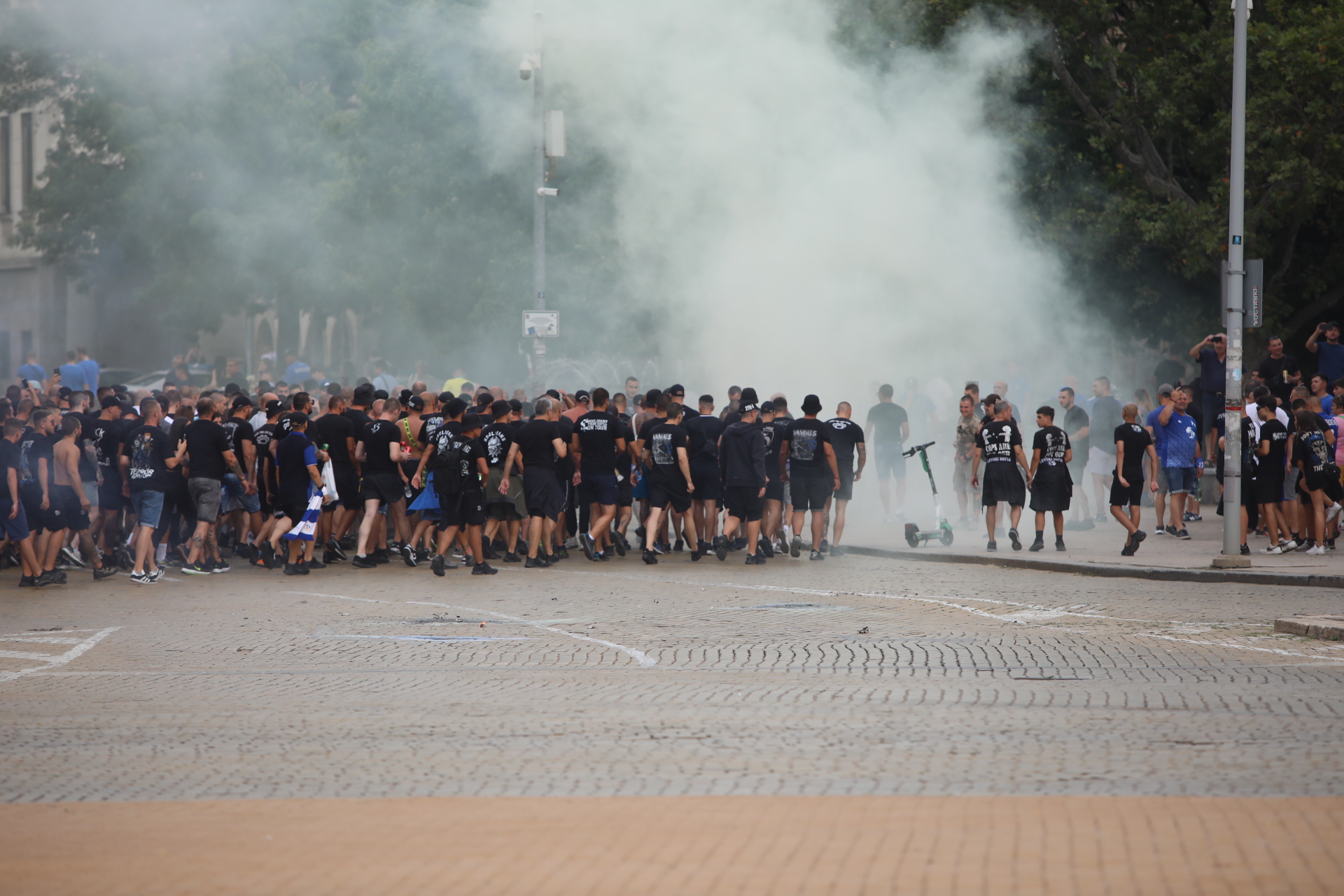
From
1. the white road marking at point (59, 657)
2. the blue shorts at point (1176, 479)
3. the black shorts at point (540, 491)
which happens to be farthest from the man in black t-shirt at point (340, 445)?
the blue shorts at point (1176, 479)

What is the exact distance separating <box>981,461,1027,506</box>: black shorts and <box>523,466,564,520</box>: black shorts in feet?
13.6

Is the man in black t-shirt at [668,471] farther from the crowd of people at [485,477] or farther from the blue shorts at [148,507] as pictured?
the blue shorts at [148,507]

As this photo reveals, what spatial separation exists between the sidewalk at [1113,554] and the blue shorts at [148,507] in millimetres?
6799

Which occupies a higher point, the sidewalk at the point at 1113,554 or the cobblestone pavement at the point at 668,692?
the sidewalk at the point at 1113,554

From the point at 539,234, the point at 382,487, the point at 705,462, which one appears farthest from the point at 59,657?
the point at 539,234

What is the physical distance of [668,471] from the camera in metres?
14.1

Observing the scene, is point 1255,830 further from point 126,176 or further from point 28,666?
point 126,176

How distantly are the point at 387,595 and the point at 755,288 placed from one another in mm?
11174

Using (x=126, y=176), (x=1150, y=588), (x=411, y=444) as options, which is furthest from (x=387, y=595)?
(x=126, y=176)

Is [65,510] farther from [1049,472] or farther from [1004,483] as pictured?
[1049,472]

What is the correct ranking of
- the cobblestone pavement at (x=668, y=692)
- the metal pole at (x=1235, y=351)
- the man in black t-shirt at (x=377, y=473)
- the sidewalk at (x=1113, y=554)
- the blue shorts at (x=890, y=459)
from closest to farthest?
the cobblestone pavement at (x=668, y=692)
the sidewalk at (x=1113, y=554)
the metal pole at (x=1235, y=351)
the man in black t-shirt at (x=377, y=473)
the blue shorts at (x=890, y=459)

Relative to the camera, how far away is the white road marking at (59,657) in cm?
811

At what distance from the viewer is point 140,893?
411cm

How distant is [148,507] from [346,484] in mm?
1803
